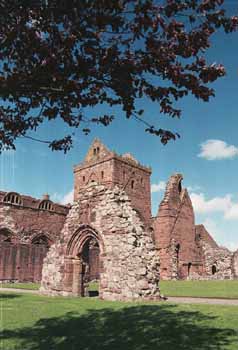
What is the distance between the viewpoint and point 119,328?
24.2 feet

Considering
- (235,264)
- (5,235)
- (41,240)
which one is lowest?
(235,264)

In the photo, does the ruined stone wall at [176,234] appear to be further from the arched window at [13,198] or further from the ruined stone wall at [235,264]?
the arched window at [13,198]

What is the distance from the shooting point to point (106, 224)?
Result: 14.4 metres

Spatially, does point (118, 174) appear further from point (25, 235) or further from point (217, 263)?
point (217, 263)

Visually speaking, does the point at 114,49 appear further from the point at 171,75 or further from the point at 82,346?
the point at 82,346

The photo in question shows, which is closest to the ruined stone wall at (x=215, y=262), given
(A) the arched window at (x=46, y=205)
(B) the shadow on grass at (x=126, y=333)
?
(A) the arched window at (x=46, y=205)

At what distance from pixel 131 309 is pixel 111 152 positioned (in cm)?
4019

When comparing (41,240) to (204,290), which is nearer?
(204,290)

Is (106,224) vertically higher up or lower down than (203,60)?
lower down

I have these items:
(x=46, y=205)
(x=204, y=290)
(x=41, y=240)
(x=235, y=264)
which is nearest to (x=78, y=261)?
(x=204, y=290)

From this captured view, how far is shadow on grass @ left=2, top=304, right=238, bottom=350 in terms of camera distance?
236 inches

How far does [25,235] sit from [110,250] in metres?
22.8

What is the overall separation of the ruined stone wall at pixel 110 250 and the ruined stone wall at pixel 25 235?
11822 mm

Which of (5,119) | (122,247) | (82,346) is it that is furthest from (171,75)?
(122,247)
